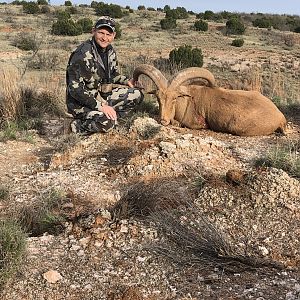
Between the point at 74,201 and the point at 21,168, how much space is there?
140 cm

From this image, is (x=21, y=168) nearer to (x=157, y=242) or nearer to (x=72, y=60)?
(x=72, y=60)

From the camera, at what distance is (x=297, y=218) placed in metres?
4.29

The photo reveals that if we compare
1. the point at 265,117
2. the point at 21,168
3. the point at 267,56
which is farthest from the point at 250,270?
the point at 267,56

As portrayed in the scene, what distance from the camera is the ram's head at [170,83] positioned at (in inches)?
309

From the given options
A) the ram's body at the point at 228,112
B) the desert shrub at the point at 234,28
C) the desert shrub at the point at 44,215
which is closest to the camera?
the desert shrub at the point at 44,215

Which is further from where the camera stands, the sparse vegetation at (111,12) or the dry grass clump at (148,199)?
the sparse vegetation at (111,12)

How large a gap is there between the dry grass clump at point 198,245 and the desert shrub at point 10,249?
1.02 metres

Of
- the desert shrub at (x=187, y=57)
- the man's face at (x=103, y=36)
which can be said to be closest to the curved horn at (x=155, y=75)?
the man's face at (x=103, y=36)

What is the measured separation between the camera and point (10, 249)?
3504 millimetres

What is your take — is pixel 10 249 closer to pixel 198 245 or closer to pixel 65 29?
pixel 198 245

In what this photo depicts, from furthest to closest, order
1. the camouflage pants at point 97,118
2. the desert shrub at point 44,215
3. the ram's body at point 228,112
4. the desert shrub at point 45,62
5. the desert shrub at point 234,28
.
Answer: the desert shrub at point 234,28 < the desert shrub at point 45,62 < the ram's body at point 228,112 < the camouflage pants at point 97,118 < the desert shrub at point 44,215

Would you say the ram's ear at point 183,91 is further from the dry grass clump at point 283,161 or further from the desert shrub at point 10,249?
the desert shrub at point 10,249

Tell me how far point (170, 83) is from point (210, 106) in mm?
756

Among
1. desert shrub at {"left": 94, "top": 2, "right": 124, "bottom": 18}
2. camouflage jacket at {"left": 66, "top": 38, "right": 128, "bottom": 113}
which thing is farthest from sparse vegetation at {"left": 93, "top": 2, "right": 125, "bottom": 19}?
camouflage jacket at {"left": 66, "top": 38, "right": 128, "bottom": 113}
